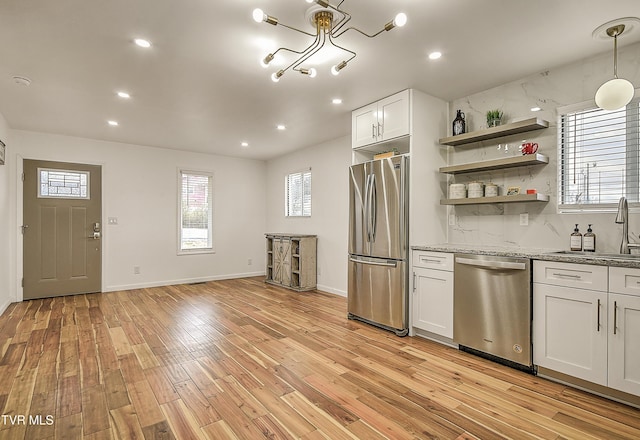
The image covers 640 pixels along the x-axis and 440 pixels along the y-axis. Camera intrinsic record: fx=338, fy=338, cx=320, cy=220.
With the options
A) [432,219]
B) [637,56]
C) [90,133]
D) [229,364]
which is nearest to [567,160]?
[637,56]

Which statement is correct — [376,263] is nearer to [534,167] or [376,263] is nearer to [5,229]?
[534,167]

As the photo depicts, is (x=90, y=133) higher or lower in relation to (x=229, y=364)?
higher

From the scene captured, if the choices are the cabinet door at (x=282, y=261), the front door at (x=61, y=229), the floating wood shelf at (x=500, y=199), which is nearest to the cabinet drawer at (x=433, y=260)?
the floating wood shelf at (x=500, y=199)

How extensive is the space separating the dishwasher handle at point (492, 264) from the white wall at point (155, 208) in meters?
5.05

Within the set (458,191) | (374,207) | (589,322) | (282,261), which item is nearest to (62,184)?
(282,261)

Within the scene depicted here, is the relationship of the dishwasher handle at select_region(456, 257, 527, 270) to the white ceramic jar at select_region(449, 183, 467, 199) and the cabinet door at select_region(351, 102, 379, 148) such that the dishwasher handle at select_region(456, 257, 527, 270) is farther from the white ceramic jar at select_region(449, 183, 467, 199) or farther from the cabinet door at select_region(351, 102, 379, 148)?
the cabinet door at select_region(351, 102, 379, 148)

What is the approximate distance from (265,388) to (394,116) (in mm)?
2852

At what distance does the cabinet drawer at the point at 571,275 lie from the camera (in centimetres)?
227

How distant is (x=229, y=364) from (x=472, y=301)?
2142mm

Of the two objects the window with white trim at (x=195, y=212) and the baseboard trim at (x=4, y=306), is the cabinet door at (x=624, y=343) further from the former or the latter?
the baseboard trim at (x=4, y=306)

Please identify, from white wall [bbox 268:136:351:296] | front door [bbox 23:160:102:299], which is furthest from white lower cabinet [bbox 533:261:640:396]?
front door [bbox 23:160:102:299]

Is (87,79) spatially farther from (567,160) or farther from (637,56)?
(637,56)

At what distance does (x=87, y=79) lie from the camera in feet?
10.6

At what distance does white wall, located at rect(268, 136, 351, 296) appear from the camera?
5363 mm
